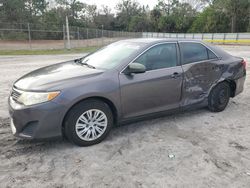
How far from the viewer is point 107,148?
364cm

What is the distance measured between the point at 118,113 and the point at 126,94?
321 mm

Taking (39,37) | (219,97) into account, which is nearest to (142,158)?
(219,97)

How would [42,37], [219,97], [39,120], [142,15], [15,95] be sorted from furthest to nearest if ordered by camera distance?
[142,15] < [42,37] < [219,97] < [15,95] < [39,120]

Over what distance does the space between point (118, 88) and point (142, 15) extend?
248ft

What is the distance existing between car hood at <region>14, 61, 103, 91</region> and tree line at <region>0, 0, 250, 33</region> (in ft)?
92.7

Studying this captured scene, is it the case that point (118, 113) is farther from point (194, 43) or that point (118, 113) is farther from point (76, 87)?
point (194, 43)

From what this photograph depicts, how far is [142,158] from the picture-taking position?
337cm

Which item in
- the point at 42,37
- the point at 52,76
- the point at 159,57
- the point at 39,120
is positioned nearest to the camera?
the point at 39,120

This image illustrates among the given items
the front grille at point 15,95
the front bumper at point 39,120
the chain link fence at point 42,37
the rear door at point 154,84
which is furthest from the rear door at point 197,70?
the chain link fence at point 42,37

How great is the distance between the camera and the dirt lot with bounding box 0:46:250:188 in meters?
Result: 2.89

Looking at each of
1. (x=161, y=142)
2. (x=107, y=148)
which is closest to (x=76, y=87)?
(x=107, y=148)

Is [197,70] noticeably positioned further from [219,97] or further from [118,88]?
[118,88]

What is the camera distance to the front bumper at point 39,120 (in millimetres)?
3234

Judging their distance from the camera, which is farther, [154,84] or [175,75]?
[175,75]
